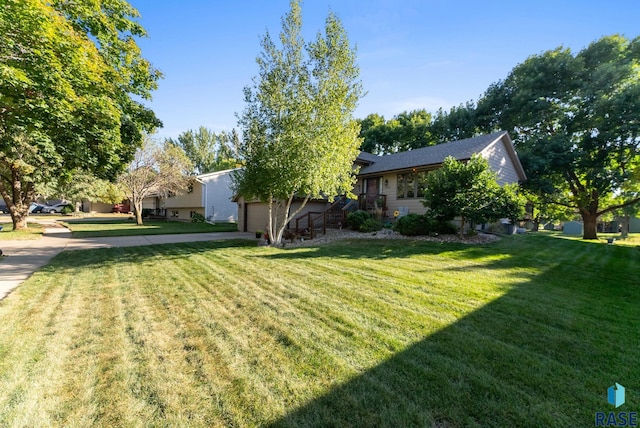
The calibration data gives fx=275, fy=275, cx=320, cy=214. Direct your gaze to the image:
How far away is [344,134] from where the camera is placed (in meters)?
10.6

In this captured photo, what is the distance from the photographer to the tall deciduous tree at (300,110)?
33.4 feet

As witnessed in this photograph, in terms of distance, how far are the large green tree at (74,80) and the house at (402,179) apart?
328 inches

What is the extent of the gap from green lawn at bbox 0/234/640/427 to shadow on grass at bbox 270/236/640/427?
16mm

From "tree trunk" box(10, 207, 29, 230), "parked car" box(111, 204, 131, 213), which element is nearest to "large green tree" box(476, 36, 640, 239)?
"tree trunk" box(10, 207, 29, 230)

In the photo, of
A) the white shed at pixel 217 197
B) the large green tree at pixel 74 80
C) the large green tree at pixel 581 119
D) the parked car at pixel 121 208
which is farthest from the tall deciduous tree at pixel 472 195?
the parked car at pixel 121 208

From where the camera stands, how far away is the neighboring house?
2650 cm

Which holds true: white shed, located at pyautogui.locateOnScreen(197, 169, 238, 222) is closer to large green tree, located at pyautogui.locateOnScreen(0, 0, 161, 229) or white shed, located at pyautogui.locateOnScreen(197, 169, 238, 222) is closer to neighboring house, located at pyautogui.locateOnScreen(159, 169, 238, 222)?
neighboring house, located at pyautogui.locateOnScreen(159, 169, 238, 222)

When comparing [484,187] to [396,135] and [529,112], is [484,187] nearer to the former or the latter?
[529,112]

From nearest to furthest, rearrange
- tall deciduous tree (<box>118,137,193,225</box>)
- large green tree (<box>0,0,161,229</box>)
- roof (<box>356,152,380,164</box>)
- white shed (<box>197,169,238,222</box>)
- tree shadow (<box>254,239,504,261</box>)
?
large green tree (<box>0,0,161,229</box>) → tree shadow (<box>254,239,504,261</box>) → roof (<box>356,152,380,164</box>) → tall deciduous tree (<box>118,137,193,225</box>) → white shed (<box>197,169,238,222</box>)

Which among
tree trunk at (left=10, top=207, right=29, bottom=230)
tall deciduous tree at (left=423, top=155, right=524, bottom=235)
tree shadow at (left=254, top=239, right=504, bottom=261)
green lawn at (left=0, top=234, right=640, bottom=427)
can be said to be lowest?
green lawn at (left=0, top=234, right=640, bottom=427)

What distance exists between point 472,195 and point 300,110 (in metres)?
7.26

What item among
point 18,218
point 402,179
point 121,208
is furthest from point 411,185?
point 121,208

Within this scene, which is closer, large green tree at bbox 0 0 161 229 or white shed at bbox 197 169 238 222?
large green tree at bbox 0 0 161 229

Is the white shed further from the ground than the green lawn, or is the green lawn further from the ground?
the white shed
